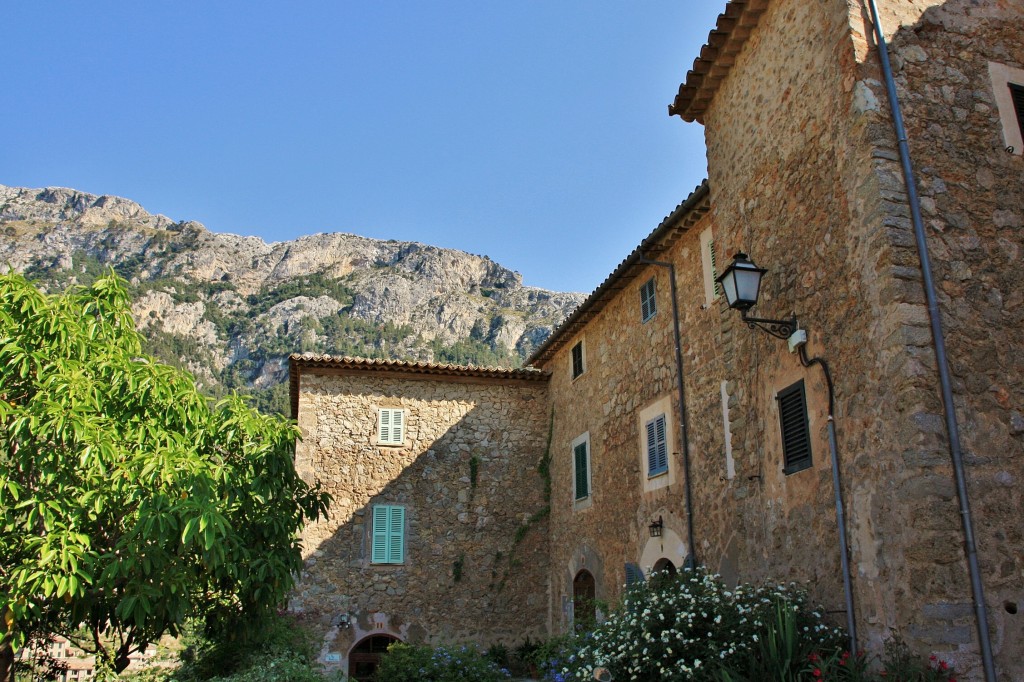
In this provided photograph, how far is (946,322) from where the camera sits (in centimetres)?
619

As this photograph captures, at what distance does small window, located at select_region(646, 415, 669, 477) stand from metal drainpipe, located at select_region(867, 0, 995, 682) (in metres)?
6.20

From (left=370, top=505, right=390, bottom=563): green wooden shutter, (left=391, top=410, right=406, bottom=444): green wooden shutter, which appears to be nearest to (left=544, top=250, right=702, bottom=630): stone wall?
(left=391, top=410, right=406, bottom=444): green wooden shutter

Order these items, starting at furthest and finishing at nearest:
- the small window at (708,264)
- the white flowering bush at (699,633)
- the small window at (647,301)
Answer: the small window at (647,301) < the small window at (708,264) < the white flowering bush at (699,633)

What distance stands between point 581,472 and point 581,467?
0.10 metres

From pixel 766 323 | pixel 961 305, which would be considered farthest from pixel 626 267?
pixel 961 305

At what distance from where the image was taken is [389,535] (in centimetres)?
1611

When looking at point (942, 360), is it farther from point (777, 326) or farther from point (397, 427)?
point (397, 427)

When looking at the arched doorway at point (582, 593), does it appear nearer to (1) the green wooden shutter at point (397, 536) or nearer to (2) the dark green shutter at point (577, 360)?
(1) the green wooden shutter at point (397, 536)

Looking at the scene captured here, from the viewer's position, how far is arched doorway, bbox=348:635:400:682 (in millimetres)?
15234

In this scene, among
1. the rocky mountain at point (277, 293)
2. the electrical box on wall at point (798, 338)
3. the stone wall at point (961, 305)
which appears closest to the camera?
the stone wall at point (961, 305)

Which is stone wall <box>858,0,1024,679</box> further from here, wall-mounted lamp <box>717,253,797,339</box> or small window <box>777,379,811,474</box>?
wall-mounted lamp <box>717,253,797,339</box>

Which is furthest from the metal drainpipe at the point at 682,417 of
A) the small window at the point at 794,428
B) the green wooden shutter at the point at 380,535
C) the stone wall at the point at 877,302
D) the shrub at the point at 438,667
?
the green wooden shutter at the point at 380,535

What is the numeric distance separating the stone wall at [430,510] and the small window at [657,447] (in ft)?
17.2

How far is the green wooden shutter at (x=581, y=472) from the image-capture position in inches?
602
